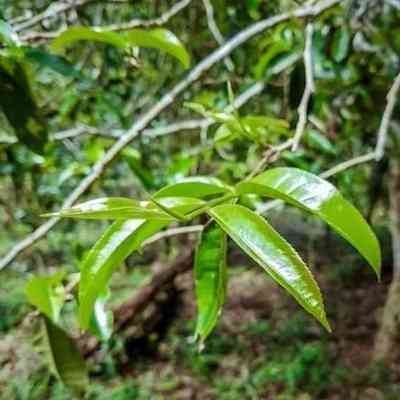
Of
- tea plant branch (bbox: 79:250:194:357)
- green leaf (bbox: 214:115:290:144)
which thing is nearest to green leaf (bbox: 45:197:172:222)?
green leaf (bbox: 214:115:290:144)

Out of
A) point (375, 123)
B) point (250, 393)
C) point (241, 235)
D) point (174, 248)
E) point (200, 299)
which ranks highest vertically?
point (241, 235)

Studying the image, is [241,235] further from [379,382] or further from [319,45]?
[379,382]

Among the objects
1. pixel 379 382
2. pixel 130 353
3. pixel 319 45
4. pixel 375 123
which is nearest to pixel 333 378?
pixel 379 382

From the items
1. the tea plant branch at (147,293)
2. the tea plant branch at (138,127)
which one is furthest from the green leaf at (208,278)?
the tea plant branch at (147,293)

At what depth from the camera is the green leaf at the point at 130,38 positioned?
66 cm

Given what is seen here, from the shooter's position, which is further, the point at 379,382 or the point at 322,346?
the point at 322,346

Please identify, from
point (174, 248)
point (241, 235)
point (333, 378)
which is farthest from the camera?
point (174, 248)

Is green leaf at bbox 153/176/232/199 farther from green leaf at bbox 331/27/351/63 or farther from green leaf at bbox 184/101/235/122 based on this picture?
green leaf at bbox 331/27/351/63

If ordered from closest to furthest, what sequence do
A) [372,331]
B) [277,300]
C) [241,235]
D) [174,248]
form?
[241,235] < [372,331] < [277,300] < [174,248]

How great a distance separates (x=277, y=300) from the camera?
4.13 m

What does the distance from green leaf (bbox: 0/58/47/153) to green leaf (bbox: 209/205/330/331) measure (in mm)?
339

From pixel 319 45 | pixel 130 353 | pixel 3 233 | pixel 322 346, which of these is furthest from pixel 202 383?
pixel 3 233

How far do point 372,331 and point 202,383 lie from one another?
120cm

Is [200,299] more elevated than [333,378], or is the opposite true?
[200,299]
